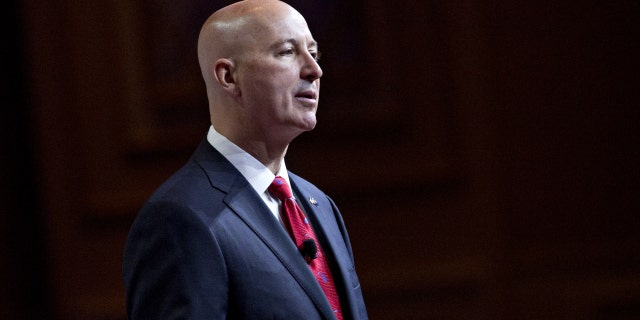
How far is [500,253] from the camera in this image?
290 centimetres

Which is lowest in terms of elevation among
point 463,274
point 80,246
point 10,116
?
point 463,274

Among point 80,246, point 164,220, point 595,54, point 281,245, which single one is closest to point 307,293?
point 281,245

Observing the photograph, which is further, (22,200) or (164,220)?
(22,200)

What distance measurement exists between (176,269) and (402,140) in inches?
75.0

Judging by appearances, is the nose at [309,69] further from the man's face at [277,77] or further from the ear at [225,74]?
the ear at [225,74]

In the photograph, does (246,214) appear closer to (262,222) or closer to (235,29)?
(262,222)

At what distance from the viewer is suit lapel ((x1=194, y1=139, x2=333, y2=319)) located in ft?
3.95

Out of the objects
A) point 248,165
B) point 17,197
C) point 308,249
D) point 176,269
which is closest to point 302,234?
point 308,249

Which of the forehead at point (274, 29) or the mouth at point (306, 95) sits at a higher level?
the forehead at point (274, 29)

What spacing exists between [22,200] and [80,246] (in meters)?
0.29

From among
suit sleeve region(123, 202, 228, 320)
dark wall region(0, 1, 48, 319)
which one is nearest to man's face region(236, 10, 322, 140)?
suit sleeve region(123, 202, 228, 320)

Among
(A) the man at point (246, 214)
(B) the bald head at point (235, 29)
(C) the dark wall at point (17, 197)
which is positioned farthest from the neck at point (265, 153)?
(C) the dark wall at point (17, 197)

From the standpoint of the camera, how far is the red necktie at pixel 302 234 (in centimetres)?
127

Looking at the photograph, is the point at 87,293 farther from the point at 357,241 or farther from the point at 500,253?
the point at 500,253
